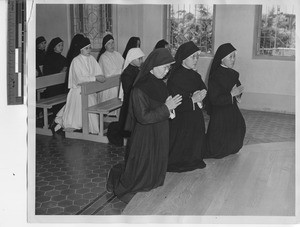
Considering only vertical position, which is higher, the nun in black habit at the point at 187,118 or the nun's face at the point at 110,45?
the nun's face at the point at 110,45

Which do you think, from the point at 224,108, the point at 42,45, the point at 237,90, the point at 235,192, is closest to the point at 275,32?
the point at 237,90

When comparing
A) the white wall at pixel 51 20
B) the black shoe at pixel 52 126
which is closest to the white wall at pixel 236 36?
the white wall at pixel 51 20

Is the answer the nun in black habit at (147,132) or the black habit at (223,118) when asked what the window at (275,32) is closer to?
the black habit at (223,118)

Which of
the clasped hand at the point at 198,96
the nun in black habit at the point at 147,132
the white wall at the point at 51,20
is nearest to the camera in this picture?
the white wall at the point at 51,20

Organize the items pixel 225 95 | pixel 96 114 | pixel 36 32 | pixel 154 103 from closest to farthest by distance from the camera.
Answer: pixel 36 32 → pixel 154 103 → pixel 225 95 → pixel 96 114

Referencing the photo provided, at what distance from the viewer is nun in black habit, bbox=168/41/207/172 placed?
182 cm

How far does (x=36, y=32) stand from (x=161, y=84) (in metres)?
0.46

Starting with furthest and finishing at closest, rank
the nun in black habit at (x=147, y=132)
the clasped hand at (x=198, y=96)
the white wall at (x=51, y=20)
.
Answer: the clasped hand at (x=198, y=96) → the nun in black habit at (x=147, y=132) → the white wall at (x=51, y=20)

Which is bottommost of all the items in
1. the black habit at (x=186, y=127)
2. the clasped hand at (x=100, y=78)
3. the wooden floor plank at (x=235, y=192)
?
the wooden floor plank at (x=235, y=192)

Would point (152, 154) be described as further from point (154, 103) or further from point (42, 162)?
point (42, 162)

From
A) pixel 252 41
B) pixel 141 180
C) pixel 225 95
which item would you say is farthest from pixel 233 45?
pixel 141 180

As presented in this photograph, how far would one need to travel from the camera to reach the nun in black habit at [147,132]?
1.74 meters

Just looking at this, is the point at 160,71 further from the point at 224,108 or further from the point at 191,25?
the point at 224,108

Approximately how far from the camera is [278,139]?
1.71m
